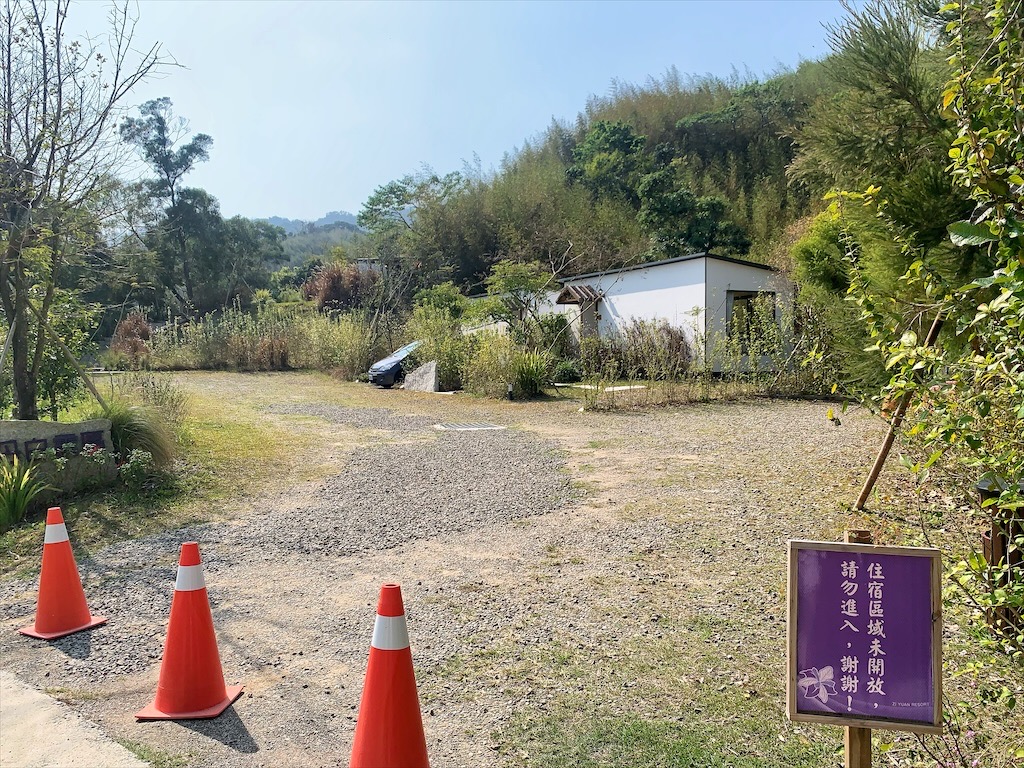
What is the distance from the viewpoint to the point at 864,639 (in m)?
1.70

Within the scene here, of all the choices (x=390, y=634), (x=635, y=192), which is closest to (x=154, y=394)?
(x=390, y=634)

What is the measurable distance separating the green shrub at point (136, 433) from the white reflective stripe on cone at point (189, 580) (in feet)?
12.2

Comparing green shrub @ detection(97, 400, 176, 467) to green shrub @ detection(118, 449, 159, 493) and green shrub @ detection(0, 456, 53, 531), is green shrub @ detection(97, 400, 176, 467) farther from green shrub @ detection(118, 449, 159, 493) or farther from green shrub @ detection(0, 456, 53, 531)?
green shrub @ detection(0, 456, 53, 531)

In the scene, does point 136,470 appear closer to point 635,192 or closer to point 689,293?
point 689,293

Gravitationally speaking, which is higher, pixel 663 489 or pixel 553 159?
pixel 553 159

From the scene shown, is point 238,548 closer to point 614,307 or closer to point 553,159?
point 614,307

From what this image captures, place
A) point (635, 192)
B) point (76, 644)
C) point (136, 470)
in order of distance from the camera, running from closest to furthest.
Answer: point (76, 644) < point (136, 470) < point (635, 192)

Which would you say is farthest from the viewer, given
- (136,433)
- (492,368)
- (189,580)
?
(492,368)

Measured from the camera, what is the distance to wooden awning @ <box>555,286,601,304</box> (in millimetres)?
17531

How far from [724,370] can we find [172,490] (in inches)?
363

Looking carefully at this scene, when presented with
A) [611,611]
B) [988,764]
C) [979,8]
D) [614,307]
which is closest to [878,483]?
[611,611]

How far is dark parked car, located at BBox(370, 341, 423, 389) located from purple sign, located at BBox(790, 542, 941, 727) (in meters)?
14.4

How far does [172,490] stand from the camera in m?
5.88

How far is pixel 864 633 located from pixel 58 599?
353 cm
